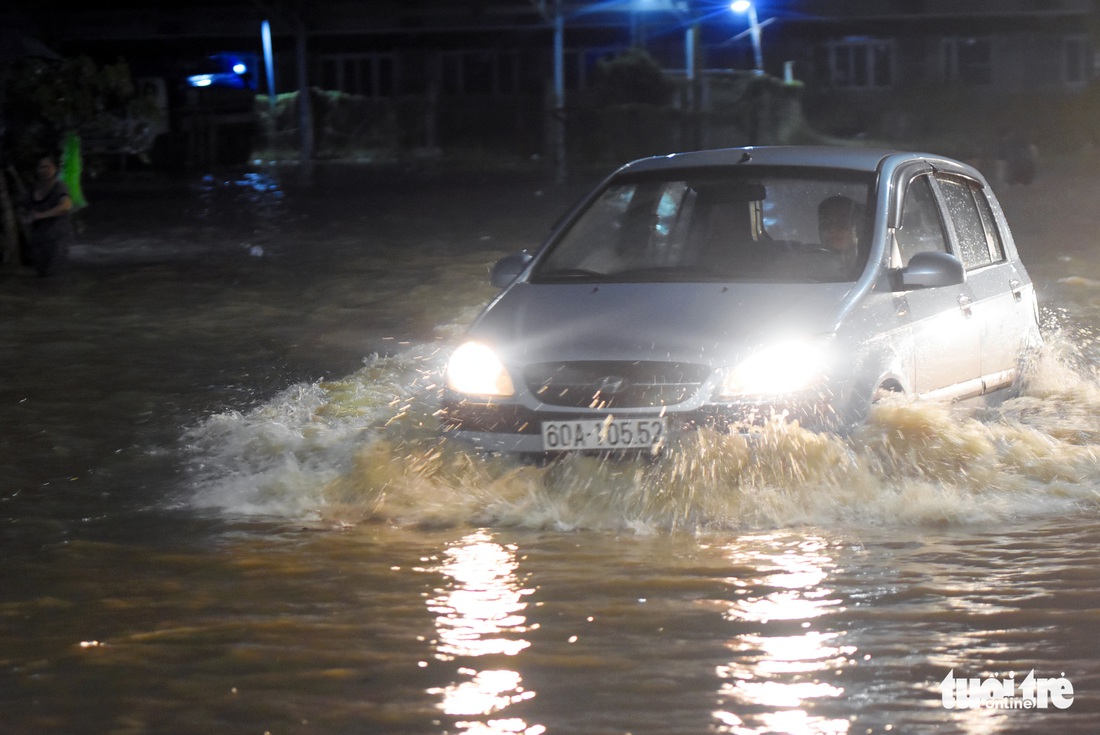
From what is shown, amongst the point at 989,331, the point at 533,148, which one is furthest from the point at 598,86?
the point at 989,331

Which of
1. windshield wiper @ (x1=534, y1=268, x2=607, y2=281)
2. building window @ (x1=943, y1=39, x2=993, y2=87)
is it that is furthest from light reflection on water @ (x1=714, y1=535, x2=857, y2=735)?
building window @ (x1=943, y1=39, x2=993, y2=87)

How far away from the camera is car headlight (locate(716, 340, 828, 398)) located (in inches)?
242

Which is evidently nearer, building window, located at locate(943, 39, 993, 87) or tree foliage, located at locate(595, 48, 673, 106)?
tree foliage, located at locate(595, 48, 673, 106)

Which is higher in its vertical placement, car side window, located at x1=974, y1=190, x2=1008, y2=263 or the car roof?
the car roof

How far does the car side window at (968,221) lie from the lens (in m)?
7.82

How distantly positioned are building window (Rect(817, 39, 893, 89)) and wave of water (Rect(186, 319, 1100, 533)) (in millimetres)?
44474

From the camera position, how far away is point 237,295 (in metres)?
15.4

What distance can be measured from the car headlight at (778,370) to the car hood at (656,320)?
52 millimetres

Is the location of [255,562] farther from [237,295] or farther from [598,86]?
[598,86]

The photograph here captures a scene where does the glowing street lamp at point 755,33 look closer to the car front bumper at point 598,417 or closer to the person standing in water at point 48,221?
the person standing in water at point 48,221

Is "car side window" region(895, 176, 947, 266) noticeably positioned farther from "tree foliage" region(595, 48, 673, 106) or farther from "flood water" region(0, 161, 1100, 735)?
"tree foliage" region(595, 48, 673, 106)

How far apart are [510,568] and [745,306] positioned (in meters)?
1.47

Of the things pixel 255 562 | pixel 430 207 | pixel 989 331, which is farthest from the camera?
pixel 430 207

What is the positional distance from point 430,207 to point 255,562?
19.5 m
